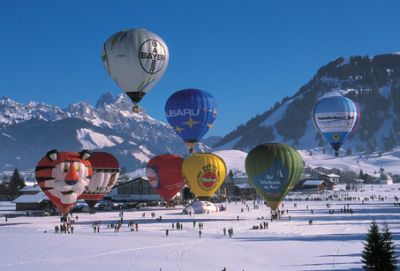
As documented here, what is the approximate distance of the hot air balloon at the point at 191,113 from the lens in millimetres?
59281

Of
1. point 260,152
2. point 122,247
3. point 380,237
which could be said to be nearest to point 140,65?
point 260,152

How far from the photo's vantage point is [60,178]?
44.5m

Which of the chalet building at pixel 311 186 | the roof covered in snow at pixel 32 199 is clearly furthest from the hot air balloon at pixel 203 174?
the chalet building at pixel 311 186

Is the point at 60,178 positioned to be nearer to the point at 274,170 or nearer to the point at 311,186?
the point at 274,170

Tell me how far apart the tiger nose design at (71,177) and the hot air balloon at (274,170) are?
13332 millimetres

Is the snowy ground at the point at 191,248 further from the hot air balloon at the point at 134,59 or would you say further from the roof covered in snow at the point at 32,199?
the roof covered in snow at the point at 32,199

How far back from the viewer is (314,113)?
2758 inches

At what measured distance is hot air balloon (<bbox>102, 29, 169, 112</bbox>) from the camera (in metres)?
44.7

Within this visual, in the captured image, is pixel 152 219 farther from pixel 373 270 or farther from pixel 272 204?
pixel 373 270

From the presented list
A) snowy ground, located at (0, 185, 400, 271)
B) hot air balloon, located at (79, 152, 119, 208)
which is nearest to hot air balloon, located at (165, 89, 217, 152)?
hot air balloon, located at (79, 152, 119, 208)

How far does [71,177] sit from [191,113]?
57.3 ft

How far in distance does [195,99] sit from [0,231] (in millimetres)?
24988

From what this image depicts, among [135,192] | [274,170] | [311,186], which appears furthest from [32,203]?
[311,186]

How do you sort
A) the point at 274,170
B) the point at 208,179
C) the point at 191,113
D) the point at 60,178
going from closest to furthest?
the point at 60,178 → the point at 274,170 → the point at 208,179 → the point at 191,113
